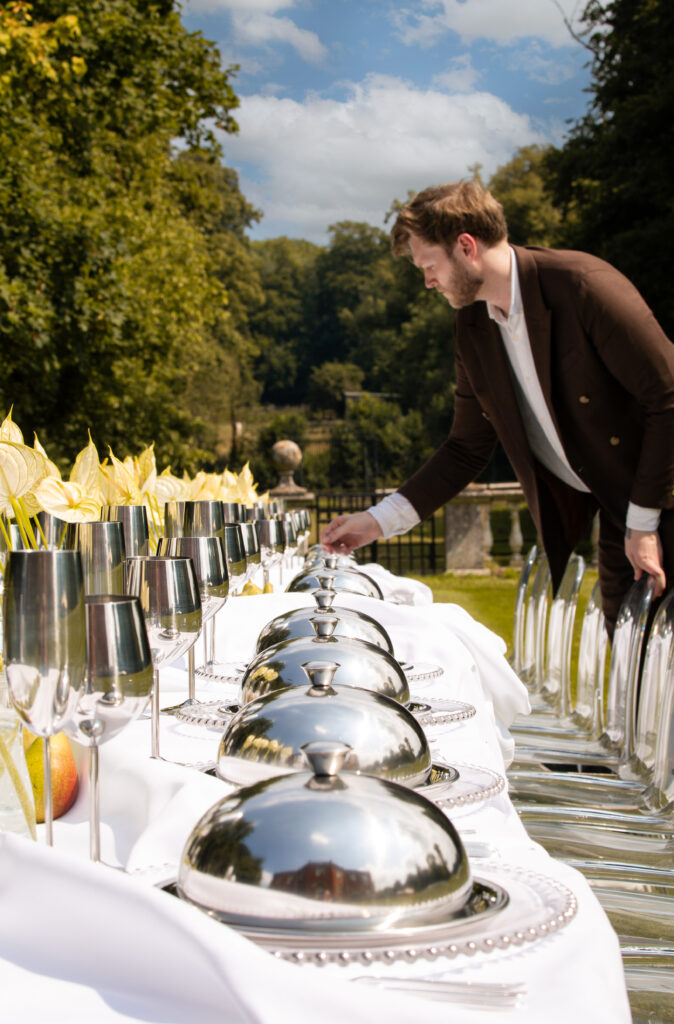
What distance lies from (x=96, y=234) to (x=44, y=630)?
33.7 ft

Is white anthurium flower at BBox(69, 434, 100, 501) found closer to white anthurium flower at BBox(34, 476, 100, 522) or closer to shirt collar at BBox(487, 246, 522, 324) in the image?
white anthurium flower at BBox(34, 476, 100, 522)

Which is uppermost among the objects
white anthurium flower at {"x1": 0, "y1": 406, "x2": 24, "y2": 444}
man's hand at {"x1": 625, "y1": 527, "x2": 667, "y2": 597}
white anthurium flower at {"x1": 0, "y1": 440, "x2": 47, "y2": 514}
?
white anthurium flower at {"x1": 0, "y1": 406, "x2": 24, "y2": 444}

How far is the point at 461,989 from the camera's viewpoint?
688 mm

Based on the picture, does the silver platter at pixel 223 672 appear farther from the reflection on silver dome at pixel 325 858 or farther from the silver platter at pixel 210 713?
the reflection on silver dome at pixel 325 858

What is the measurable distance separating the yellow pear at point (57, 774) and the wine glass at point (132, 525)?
2.18ft

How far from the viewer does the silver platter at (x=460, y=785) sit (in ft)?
3.66

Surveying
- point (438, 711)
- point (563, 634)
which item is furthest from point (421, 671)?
point (563, 634)

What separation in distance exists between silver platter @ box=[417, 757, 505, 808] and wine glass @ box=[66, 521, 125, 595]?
584 mm

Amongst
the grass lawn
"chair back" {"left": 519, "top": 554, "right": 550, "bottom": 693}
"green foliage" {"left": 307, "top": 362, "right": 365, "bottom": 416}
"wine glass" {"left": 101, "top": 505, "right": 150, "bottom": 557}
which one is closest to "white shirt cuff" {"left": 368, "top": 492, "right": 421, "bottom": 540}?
"chair back" {"left": 519, "top": 554, "right": 550, "bottom": 693}

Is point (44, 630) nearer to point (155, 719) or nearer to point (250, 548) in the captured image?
point (155, 719)

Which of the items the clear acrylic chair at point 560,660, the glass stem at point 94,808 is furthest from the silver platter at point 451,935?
the clear acrylic chair at point 560,660

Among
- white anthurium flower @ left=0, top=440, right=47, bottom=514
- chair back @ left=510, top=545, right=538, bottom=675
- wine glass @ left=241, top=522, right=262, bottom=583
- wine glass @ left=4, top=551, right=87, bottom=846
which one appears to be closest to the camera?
wine glass @ left=4, top=551, right=87, bottom=846

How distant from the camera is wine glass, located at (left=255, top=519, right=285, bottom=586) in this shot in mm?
2869

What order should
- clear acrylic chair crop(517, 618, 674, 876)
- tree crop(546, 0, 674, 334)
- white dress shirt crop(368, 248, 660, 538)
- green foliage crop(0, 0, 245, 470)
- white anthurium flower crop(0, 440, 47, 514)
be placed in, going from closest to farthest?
white anthurium flower crop(0, 440, 47, 514)
clear acrylic chair crop(517, 618, 674, 876)
white dress shirt crop(368, 248, 660, 538)
green foliage crop(0, 0, 245, 470)
tree crop(546, 0, 674, 334)
